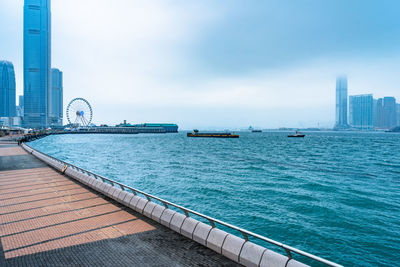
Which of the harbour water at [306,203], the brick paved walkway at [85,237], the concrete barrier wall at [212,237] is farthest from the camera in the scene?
the harbour water at [306,203]

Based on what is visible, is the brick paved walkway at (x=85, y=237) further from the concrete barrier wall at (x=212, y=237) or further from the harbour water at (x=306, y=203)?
the harbour water at (x=306, y=203)

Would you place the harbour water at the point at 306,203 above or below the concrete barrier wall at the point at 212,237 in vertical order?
below

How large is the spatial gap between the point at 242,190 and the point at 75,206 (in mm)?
17322

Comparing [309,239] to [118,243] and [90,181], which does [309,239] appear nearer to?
[118,243]

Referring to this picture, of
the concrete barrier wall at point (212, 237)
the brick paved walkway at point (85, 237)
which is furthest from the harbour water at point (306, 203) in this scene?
Answer: the brick paved walkway at point (85, 237)

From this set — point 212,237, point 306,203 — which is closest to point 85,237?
point 212,237

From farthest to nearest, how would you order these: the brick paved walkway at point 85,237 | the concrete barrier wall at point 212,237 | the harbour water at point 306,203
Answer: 1. the harbour water at point 306,203
2. the brick paved walkway at point 85,237
3. the concrete barrier wall at point 212,237

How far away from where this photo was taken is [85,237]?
9.26 meters

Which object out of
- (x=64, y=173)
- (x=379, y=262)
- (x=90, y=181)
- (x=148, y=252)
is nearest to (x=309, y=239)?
(x=379, y=262)

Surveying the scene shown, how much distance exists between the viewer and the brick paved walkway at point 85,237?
7.71 m

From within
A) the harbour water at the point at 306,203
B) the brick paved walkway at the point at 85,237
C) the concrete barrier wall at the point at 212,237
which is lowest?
the harbour water at the point at 306,203

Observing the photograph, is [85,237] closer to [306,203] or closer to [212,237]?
[212,237]

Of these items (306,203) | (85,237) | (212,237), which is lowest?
(306,203)

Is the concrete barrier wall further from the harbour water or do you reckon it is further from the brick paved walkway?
the harbour water
